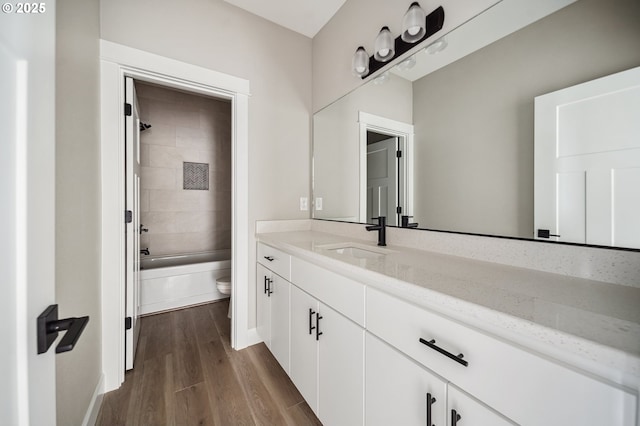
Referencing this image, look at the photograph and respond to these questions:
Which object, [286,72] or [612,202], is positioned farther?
[286,72]

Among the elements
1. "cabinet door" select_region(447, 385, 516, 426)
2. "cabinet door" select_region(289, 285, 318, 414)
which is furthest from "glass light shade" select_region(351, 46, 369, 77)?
"cabinet door" select_region(447, 385, 516, 426)

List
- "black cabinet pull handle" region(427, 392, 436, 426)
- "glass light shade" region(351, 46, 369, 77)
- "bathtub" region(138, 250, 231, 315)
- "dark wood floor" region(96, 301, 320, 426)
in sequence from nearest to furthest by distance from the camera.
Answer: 1. "black cabinet pull handle" region(427, 392, 436, 426)
2. "dark wood floor" region(96, 301, 320, 426)
3. "glass light shade" region(351, 46, 369, 77)
4. "bathtub" region(138, 250, 231, 315)

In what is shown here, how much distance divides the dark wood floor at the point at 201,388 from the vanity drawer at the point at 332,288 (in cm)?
71

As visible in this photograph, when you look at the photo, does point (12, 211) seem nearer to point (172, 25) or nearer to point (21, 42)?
point (21, 42)

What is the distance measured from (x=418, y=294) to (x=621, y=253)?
0.66 meters

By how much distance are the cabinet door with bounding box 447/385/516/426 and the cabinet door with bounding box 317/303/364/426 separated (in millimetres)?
342

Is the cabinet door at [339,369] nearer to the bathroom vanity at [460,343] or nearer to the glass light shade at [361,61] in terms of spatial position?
the bathroom vanity at [460,343]

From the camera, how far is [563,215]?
88 cm

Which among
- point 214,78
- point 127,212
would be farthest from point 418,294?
point 214,78

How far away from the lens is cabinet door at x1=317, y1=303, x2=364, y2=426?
955 millimetres

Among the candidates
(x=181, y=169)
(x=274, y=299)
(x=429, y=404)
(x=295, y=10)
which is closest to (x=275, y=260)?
(x=274, y=299)

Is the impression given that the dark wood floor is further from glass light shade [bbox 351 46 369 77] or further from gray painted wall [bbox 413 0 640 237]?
glass light shade [bbox 351 46 369 77]

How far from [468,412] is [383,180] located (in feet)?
4.11

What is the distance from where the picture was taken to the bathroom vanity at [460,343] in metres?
0.46
